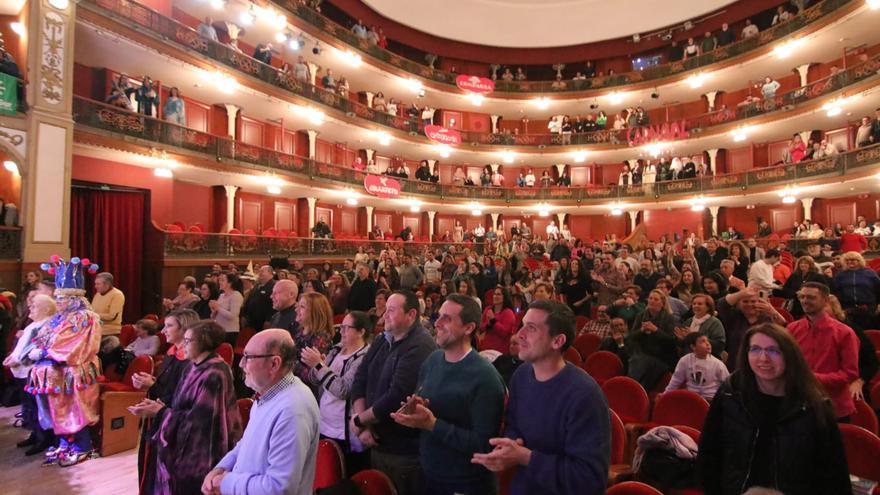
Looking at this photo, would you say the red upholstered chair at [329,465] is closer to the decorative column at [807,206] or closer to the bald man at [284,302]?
the bald man at [284,302]

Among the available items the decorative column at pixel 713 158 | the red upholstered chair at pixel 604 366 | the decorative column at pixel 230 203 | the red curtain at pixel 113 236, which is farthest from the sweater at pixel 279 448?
the decorative column at pixel 713 158

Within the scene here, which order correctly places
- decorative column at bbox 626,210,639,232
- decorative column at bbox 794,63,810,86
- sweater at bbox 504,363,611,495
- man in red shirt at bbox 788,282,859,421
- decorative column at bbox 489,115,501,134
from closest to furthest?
sweater at bbox 504,363,611,495 < man in red shirt at bbox 788,282,859,421 < decorative column at bbox 794,63,810,86 < decorative column at bbox 626,210,639,232 < decorative column at bbox 489,115,501,134

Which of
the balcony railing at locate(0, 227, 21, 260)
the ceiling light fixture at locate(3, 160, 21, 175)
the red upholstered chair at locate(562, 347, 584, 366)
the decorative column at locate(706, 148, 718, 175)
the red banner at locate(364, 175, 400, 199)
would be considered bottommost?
the red upholstered chair at locate(562, 347, 584, 366)

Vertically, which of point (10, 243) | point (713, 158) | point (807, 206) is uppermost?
point (713, 158)

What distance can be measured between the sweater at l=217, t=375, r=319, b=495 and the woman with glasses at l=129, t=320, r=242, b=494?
1.61ft

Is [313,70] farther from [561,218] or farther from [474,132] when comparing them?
[561,218]

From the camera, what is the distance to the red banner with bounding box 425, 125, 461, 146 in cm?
2068

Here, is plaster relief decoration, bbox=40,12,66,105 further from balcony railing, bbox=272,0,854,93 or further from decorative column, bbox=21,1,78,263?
balcony railing, bbox=272,0,854,93

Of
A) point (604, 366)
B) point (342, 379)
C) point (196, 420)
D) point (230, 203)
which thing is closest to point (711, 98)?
point (230, 203)

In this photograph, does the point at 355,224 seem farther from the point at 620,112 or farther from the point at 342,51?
the point at 620,112

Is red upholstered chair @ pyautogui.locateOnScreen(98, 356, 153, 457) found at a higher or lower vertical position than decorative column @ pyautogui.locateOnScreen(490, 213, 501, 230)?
lower

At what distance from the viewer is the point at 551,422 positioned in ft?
5.69

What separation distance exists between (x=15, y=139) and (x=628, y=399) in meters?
10.0

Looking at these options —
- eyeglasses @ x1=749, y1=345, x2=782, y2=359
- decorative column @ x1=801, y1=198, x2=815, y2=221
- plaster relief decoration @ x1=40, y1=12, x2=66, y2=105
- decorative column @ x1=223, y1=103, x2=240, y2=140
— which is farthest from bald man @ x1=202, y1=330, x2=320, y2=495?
decorative column @ x1=801, y1=198, x2=815, y2=221
